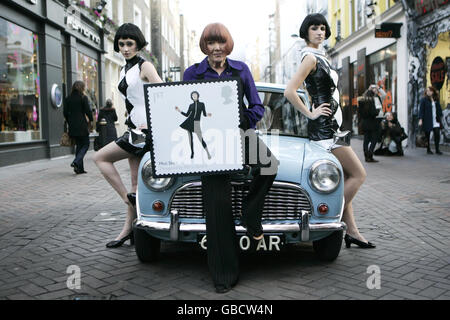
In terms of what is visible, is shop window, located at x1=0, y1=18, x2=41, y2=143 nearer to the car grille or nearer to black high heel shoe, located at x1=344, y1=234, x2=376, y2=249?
the car grille

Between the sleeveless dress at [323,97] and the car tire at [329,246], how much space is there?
2.43 feet

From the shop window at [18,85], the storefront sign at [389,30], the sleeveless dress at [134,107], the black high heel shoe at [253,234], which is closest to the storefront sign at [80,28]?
the shop window at [18,85]

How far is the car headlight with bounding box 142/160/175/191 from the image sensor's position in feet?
11.6

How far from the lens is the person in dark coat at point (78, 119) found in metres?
10.1

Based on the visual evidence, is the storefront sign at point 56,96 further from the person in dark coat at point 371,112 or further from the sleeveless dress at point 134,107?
the sleeveless dress at point 134,107

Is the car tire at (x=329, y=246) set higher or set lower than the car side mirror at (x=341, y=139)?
lower

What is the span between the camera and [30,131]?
12.6m

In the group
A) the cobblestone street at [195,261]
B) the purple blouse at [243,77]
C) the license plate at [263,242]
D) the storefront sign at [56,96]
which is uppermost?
the storefront sign at [56,96]

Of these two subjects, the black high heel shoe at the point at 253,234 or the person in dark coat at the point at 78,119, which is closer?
the black high heel shoe at the point at 253,234

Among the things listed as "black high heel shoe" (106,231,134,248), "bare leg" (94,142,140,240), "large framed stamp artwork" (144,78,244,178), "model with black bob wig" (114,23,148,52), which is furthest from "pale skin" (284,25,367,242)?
"black high heel shoe" (106,231,134,248)

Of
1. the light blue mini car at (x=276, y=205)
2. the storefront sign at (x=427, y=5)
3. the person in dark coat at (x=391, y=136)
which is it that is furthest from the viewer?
the storefront sign at (x=427, y=5)

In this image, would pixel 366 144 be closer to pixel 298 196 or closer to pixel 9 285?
pixel 298 196

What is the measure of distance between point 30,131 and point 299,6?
123 ft

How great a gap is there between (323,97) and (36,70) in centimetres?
1114
